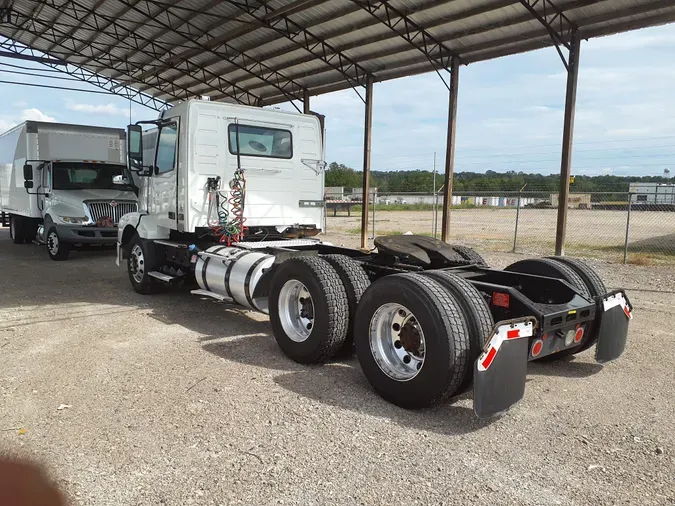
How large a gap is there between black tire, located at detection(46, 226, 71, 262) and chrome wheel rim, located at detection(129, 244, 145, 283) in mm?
4850

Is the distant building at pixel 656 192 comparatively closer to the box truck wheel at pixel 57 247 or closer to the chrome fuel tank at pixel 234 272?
the chrome fuel tank at pixel 234 272

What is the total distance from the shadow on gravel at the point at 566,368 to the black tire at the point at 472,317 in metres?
1.45

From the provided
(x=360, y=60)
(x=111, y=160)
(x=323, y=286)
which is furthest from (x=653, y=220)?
(x=323, y=286)

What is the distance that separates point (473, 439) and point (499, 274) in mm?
2084

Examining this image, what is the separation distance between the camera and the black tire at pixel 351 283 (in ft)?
16.6

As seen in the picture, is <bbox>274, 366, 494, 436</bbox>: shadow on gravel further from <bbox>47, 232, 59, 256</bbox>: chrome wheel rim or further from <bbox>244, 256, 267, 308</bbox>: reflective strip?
<bbox>47, 232, 59, 256</bbox>: chrome wheel rim

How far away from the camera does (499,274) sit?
5.39m

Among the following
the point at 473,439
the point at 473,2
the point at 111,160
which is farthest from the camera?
the point at 111,160

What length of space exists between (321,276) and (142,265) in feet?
15.2

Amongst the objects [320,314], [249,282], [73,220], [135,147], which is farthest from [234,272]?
[73,220]

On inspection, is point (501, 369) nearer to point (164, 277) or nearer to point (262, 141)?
point (262, 141)

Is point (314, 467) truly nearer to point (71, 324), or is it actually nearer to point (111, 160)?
point (71, 324)

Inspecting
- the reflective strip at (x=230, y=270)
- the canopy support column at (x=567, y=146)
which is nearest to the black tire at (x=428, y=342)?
the reflective strip at (x=230, y=270)

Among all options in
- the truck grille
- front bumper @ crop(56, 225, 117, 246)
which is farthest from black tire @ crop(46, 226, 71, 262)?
the truck grille
